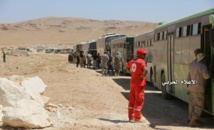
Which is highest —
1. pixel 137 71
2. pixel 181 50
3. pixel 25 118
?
pixel 181 50

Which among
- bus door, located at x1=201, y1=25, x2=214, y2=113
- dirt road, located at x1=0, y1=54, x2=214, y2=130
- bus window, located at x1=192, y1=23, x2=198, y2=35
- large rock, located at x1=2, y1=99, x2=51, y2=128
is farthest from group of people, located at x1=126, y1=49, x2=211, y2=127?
large rock, located at x1=2, y1=99, x2=51, y2=128

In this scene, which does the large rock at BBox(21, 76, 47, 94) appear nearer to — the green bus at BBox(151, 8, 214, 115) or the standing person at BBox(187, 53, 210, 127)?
the green bus at BBox(151, 8, 214, 115)

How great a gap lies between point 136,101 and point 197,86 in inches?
51.9

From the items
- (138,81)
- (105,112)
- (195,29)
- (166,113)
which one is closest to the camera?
(138,81)

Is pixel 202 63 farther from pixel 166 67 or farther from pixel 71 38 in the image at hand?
pixel 71 38

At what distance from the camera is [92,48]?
160ft

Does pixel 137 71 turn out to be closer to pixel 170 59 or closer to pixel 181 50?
pixel 181 50

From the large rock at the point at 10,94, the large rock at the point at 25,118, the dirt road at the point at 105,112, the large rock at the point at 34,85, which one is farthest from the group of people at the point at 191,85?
the large rock at the point at 34,85

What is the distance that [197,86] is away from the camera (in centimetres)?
900

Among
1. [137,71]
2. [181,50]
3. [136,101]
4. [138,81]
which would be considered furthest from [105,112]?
[181,50]

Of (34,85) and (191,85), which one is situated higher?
(191,85)

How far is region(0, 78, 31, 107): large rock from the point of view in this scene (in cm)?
1024

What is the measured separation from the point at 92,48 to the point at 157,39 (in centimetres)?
3321

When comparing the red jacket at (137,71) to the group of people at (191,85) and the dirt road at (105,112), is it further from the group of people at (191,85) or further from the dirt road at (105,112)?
the dirt road at (105,112)
